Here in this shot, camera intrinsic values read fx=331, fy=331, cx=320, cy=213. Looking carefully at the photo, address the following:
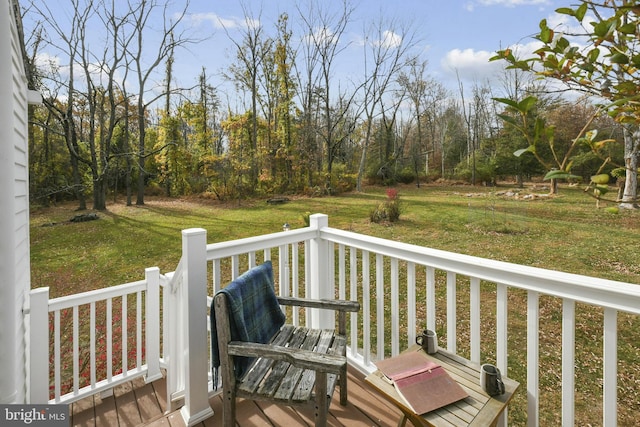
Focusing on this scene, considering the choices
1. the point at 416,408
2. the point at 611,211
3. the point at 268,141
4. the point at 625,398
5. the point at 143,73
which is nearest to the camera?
the point at 611,211

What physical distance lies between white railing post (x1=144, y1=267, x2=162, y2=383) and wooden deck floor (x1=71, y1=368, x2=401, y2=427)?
313 millimetres

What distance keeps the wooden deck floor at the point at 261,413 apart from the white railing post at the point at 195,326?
0.10 m

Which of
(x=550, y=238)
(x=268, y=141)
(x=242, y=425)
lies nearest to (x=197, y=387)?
(x=242, y=425)

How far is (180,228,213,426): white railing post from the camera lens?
1755mm

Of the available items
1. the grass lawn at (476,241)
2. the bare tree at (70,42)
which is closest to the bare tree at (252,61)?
the grass lawn at (476,241)

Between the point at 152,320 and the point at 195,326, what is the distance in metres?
1.19

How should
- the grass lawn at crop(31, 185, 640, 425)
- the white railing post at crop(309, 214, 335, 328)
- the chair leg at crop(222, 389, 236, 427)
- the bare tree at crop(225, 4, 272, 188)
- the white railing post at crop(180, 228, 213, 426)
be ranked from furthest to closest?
the bare tree at crop(225, 4, 272, 188) < the grass lawn at crop(31, 185, 640, 425) < the white railing post at crop(309, 214, 335, 328) < the white railing post at crop(180, 228, 213, 426) < the chair leg at crop(222, 389, 236, 427)

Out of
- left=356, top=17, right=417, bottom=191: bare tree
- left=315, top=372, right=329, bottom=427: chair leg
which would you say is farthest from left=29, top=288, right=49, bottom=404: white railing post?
left=356, top=17, right=417, bottom=191: bare tree

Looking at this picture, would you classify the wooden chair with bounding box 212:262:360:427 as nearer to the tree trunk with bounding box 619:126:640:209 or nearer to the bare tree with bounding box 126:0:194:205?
the tree trunk with bounding box 619:126:640:209

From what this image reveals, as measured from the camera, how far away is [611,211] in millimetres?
701

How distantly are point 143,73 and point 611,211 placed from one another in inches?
551

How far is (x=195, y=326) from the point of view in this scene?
5.92 feet

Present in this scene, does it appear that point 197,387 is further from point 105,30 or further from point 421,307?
point 105,30

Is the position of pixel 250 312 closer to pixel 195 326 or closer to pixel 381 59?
pixel 195 326
